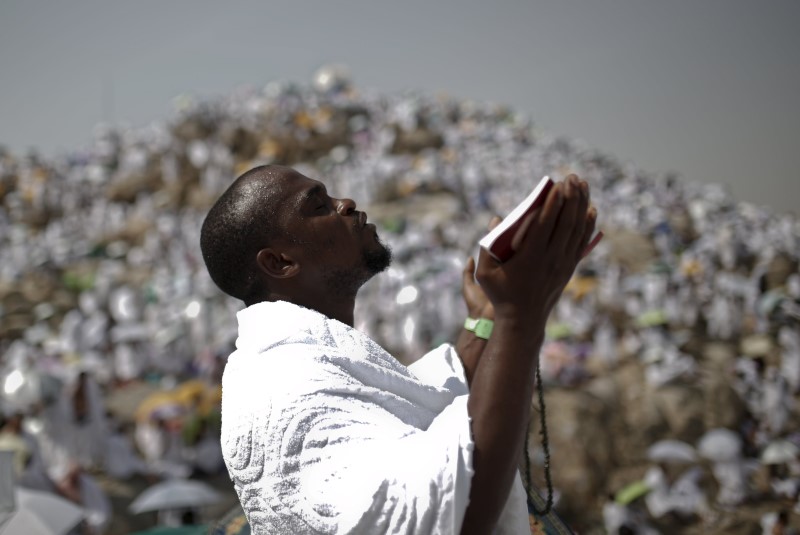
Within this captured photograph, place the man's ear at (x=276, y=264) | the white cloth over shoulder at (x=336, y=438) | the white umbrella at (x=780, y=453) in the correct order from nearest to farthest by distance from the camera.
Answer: the white cloth over shoulder at (x=336, y=438)
the man's ear at (x=276, y=264)
the white umbrella at (x=780, y=453)

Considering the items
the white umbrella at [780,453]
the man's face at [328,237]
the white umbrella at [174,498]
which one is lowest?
the white umbrella at [780,453]

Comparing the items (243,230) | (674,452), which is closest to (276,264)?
(243,230)

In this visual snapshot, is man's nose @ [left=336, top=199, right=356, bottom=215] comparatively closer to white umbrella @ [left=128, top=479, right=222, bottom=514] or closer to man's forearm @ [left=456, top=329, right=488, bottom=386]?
man's forearm @ [left=456, top=329, right=488, bottom=386]

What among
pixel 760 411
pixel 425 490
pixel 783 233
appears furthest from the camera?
pixel 783 233

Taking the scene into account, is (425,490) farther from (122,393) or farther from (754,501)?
(122,393)

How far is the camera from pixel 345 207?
1060mm

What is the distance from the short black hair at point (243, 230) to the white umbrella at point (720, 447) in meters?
6.10

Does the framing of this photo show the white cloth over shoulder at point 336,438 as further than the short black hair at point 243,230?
No

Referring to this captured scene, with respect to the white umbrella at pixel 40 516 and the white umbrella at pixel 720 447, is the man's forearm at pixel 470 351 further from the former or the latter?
the white umbrella at pixel 720 447

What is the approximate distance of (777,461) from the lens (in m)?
5.92

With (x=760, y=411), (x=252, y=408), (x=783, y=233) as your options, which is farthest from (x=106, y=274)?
(x=783, y=233)

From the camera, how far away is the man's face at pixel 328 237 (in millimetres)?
1002

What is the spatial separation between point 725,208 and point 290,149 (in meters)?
15.2

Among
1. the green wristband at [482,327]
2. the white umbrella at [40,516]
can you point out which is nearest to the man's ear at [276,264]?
the green wristband at [482,327]
